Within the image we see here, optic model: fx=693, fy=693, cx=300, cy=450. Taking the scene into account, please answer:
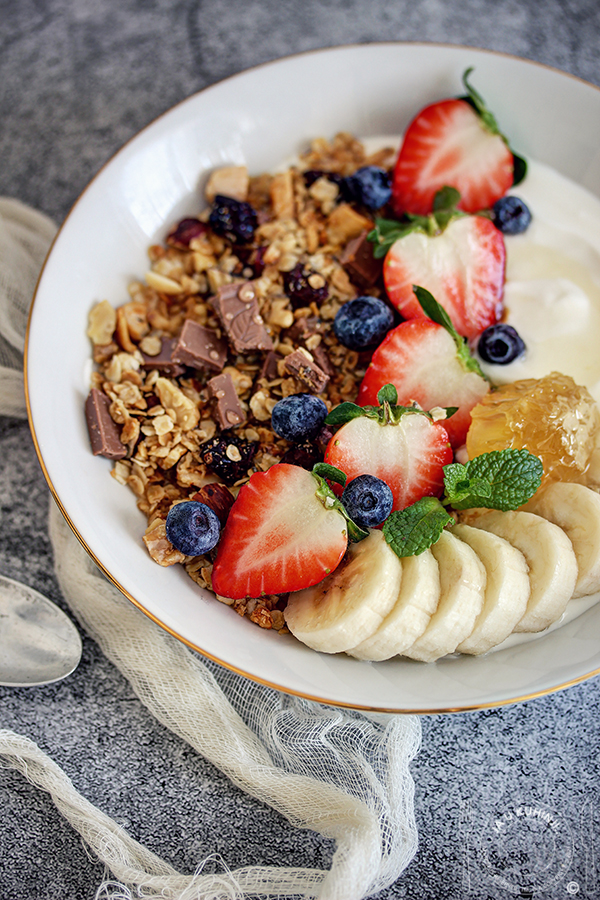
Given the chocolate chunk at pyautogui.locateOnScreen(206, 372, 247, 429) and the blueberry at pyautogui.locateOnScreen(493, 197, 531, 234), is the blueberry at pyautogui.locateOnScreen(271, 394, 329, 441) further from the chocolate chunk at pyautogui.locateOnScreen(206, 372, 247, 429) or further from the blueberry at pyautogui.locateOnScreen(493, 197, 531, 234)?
the blueberry at pyautogui.locateOnScreen(493, 197, 531, 234)

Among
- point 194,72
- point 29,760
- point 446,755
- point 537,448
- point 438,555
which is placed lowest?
point 29,760

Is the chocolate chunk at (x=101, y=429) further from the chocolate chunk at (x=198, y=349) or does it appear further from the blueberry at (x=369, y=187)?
the blueberry at (x=369, y=187)

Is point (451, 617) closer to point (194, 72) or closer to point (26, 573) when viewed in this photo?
point (26, 573)

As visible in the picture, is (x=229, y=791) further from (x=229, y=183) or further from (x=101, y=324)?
(x=229, y=183)

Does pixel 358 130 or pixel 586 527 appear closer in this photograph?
pixel 586 527

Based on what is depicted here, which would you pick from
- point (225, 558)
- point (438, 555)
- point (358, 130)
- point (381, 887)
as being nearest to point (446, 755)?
point (381, 887)

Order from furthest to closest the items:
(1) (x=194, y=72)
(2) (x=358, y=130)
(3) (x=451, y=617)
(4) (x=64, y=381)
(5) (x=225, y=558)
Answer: (1) (x=194, y=72) < (2) (x=358, y=130) < (4) (x=64, y=381) < (5) (x=225, y=558) < (3) (x=451, y=617)

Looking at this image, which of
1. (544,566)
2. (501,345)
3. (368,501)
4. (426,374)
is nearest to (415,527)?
(368,501)

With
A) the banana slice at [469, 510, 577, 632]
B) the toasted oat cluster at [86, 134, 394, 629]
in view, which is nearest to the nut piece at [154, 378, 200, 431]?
the toasted oat cluster at [86, 134, 394, 629]
